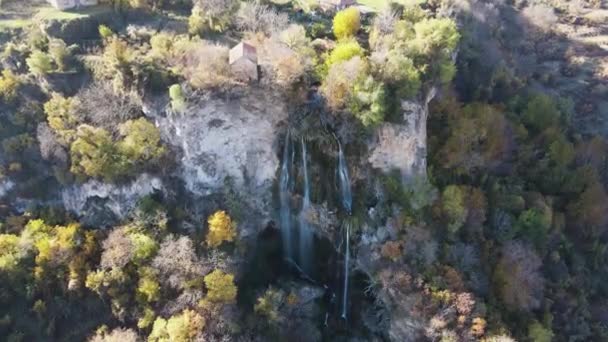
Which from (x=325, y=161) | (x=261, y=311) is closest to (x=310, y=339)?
(x=261, y=311)

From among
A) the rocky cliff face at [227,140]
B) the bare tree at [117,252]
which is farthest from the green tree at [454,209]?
the bare tree at [117,252]

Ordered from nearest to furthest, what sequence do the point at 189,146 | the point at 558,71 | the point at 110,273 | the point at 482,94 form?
1. the point at 110,273
2. the point at 189,146
3. the point at 482,94
4. the point at 558,71

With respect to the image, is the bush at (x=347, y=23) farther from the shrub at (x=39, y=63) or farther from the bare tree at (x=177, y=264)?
the shrub at (x=39, y=63)

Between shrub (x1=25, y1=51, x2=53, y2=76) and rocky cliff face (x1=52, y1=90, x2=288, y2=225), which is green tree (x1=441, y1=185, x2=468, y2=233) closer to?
rocky cliff face (x1=52, y1=90, x2=288, y2=225)

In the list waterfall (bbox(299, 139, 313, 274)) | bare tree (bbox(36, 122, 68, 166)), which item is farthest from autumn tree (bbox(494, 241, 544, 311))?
bare tree (bbox(36, 122, 68, 166))

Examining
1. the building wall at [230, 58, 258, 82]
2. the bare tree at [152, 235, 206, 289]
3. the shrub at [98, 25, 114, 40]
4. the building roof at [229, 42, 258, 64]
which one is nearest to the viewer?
the bare tree at [152, 235, 206, 289]

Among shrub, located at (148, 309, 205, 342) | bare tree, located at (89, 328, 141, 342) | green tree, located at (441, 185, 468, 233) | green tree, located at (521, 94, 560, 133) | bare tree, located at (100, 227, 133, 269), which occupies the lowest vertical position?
bare tree, located at (89, 328, 141, 342)

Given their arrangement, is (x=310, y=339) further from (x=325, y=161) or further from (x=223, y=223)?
(x=325, y=161)
